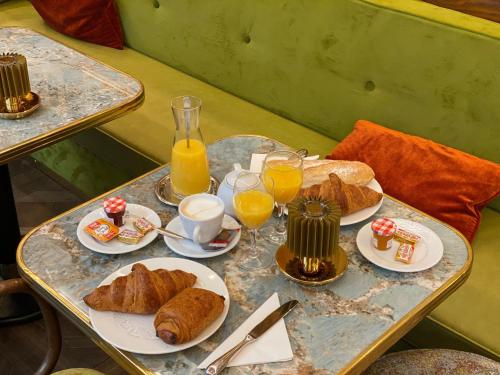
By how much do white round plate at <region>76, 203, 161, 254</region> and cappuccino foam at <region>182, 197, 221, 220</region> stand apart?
10 cm

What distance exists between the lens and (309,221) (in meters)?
1.38

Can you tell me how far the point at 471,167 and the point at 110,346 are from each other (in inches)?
46.1

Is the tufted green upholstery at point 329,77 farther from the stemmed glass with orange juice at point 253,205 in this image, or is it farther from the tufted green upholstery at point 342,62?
the stemmed glass with orange juice at point 253,205

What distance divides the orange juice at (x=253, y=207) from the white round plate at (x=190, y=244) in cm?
7

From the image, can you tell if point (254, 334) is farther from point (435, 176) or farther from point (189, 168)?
point (435, 176)

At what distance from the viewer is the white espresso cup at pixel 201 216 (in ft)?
4.87

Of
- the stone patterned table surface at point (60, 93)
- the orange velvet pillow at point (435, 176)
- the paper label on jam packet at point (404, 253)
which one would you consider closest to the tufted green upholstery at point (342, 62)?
the orange velvet pillow at point (435, 176)

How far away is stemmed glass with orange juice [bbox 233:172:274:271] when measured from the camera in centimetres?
147

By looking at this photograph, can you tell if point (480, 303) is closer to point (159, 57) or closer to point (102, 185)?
point (102, 185)

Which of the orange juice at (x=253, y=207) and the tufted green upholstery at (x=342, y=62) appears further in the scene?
the tufted green upholstery at (x=342, y=62)

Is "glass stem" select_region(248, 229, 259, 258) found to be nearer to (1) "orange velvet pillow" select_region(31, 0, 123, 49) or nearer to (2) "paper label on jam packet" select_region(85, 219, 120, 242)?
(2) "paper label on jam packet" select_region(85, 219, 120, 242)

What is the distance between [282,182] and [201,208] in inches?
7.2

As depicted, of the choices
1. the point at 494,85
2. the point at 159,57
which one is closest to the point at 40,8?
the point at 159,57

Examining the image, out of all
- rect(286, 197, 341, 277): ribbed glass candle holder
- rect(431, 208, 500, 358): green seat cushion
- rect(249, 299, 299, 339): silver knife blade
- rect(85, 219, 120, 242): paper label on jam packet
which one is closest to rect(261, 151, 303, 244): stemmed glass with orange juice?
rect(286, 197, 341, 277): ribbed glass candle holder
